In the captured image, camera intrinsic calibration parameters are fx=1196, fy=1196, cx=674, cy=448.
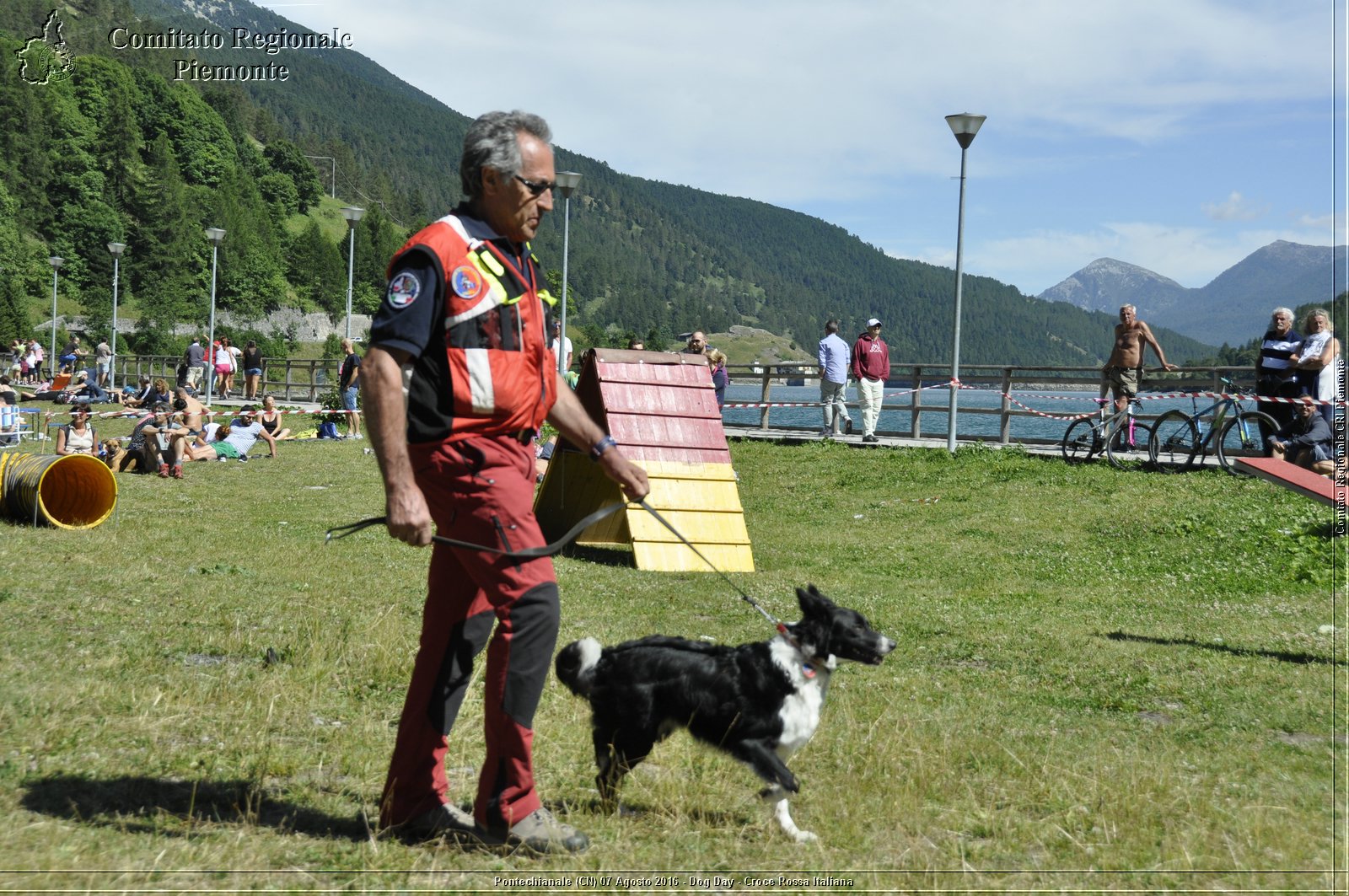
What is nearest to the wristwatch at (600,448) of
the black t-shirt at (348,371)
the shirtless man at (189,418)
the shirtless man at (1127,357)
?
the shirtless man at (1127,357)

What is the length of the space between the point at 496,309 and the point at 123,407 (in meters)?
35.7

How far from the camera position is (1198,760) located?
5.71 meters

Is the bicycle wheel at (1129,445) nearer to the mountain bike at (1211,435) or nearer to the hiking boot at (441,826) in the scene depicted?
the mountain bike at (1211,435)

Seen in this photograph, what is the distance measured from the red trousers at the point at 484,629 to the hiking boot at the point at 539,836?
0.10 ft

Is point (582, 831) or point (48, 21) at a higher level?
point (48, 21)

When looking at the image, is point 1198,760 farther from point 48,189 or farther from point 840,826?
point 48,189

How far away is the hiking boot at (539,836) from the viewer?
3742 millimetres

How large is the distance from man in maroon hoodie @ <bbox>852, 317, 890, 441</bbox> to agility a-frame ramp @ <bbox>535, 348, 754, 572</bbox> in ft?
29.5

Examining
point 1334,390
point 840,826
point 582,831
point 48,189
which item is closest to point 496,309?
point 582,831

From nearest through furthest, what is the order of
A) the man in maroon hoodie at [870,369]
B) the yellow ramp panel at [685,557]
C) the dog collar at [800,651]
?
the dog collar at [800,651], the yellow ramp panel at [685,557], the man in maroon hoodie at [870,369]

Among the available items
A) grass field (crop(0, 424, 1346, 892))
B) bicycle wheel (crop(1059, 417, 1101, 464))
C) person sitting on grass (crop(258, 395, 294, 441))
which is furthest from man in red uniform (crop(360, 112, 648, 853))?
person sitting on grass (crop(258, 395, 294, 441))

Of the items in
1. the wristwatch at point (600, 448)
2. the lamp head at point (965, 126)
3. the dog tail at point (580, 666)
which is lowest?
the dog tail at point (580, 666)

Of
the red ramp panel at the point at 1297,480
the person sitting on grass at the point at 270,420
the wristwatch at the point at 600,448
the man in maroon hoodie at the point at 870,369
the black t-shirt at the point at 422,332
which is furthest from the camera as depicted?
the person sitting on grass at the point at 270,420

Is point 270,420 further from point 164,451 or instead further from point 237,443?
point 164,451
